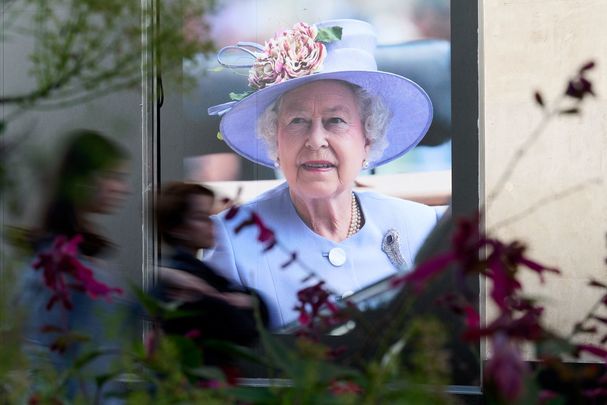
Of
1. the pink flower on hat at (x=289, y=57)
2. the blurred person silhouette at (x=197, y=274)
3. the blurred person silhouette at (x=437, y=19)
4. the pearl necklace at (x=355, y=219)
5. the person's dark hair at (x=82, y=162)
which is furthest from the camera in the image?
the pearl necklace at (x=355, y=219)

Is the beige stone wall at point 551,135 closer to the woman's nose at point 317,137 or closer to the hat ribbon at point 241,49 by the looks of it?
the woman's nose at point 317,137

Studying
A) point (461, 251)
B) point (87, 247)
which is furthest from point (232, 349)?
point (87, 247)

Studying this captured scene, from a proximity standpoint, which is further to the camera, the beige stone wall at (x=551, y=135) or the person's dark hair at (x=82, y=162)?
the beige stone wall at (x=551, y=135)

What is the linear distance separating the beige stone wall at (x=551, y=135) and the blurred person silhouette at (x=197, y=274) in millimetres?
2994

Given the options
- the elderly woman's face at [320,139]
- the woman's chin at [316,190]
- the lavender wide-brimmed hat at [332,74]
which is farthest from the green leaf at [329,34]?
the woman's chin at [316,190]

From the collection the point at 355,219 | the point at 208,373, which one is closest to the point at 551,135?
the point at 355,219

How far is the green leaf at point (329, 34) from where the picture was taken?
20.5ft

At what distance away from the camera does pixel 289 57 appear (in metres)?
6.35

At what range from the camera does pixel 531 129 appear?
A: 242 inches

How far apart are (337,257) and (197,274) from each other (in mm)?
3197

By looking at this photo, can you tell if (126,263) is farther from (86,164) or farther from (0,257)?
(0,257)

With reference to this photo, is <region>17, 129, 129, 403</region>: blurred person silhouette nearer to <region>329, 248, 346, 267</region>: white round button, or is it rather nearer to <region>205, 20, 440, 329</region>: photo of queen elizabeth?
<region>205, 20, 440, 329</region>: photo of queen elizabeth

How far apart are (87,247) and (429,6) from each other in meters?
3.85

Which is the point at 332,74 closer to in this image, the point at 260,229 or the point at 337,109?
the point at 337,109
